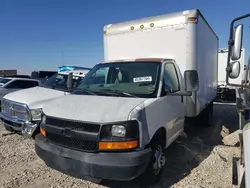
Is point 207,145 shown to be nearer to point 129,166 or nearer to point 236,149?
point 236,149

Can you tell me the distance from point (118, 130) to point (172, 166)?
6.67 feet

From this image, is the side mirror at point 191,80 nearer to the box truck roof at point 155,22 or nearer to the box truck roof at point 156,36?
the box truck roof at point 156,36

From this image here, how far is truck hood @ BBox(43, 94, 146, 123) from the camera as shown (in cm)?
314

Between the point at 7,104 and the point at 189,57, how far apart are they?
496cm

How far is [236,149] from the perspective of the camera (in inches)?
213

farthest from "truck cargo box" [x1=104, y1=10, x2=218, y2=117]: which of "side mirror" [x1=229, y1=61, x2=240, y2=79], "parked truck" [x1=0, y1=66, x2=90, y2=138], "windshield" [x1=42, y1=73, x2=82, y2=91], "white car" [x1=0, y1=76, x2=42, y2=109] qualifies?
"white car" [x1=0, y1=76, x2=42, y2=109]

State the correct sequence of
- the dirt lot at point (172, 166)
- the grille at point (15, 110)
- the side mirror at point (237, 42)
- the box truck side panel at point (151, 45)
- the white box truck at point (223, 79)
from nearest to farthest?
the side mirror at point (237, 42) → the dirt lot at point (172, 166) → the box truck side panel at point (151, 45) → the grille at point (15, 110) → the white box truck at point (223, 79)

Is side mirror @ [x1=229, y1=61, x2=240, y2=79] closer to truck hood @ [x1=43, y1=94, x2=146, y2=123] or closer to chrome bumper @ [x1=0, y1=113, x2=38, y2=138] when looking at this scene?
truck hood @ [x1=43, y1=94, x2=146, y2=123]

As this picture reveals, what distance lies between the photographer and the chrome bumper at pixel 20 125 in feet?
18.3

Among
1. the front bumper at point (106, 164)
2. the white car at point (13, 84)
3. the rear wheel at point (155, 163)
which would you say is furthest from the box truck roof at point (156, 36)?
the white car at point (13, 84)

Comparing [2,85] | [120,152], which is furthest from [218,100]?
[120,152]

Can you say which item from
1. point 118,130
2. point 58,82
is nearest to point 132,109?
point 118,130

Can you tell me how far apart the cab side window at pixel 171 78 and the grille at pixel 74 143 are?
1.78m

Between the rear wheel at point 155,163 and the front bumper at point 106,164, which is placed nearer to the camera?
the front bumper at point 106,164
